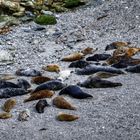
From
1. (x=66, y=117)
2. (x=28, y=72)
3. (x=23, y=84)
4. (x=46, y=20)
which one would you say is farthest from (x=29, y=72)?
(x=46, y=20)

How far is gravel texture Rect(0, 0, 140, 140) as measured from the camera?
29.0 ft

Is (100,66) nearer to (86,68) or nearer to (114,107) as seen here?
(86,68)

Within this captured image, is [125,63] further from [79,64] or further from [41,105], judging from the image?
[41,105]

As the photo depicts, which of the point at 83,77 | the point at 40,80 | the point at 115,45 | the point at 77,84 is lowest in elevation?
the point at 115,45

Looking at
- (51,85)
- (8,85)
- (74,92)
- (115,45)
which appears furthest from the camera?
(115,45)

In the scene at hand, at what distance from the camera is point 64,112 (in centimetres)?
970

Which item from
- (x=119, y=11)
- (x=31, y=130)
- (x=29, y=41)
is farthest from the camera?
(x=119, y=11)

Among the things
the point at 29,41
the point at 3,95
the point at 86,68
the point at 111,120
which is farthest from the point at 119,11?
the point at 111,120

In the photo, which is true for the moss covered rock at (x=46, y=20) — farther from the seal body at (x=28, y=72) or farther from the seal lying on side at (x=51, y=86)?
the seal lying on side at (x=51, y=86)

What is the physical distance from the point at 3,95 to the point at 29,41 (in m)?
6.50

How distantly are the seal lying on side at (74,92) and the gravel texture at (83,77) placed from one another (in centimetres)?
11

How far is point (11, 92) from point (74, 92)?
136cm

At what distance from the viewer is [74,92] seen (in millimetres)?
10359

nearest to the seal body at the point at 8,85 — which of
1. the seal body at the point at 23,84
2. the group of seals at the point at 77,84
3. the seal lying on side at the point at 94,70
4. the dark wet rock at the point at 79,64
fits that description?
the group of seals at the point at 77,84
